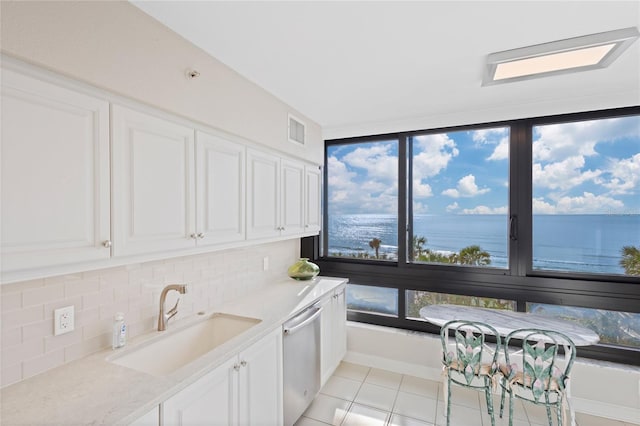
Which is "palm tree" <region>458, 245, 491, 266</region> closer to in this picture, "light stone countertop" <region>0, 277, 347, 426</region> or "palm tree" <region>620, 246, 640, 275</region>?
"palm tree" <region>620, 246, 640, 275</region>

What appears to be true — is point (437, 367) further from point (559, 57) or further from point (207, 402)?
point (559, 57)

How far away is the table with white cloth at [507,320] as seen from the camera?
211 cm

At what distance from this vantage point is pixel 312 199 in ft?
10.2

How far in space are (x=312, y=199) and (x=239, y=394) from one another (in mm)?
1918

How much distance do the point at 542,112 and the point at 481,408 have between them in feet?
8.13

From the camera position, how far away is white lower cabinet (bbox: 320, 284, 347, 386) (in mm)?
2539

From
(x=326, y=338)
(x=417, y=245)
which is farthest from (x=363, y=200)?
(x=326, y=338)

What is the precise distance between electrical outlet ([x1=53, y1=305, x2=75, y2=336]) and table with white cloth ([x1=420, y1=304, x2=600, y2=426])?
7.39 feet

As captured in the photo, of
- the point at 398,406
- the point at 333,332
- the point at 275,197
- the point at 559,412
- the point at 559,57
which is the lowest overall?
the point at 398,406

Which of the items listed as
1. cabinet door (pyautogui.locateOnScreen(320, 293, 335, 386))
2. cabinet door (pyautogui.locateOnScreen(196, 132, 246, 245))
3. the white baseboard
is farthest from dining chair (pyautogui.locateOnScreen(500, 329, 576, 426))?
cabinet door (pyautogui.locateOnScreen(196, 132, 246, 245))

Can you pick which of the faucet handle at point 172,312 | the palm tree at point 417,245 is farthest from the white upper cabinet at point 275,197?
the palm tree at point 417,245

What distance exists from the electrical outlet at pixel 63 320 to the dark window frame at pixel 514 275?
7.54ft

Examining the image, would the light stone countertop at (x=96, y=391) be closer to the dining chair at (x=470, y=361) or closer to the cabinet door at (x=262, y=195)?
the cabinet door at (x=262, y=195)

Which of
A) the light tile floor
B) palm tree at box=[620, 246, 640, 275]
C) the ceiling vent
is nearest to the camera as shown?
the light tile floor
